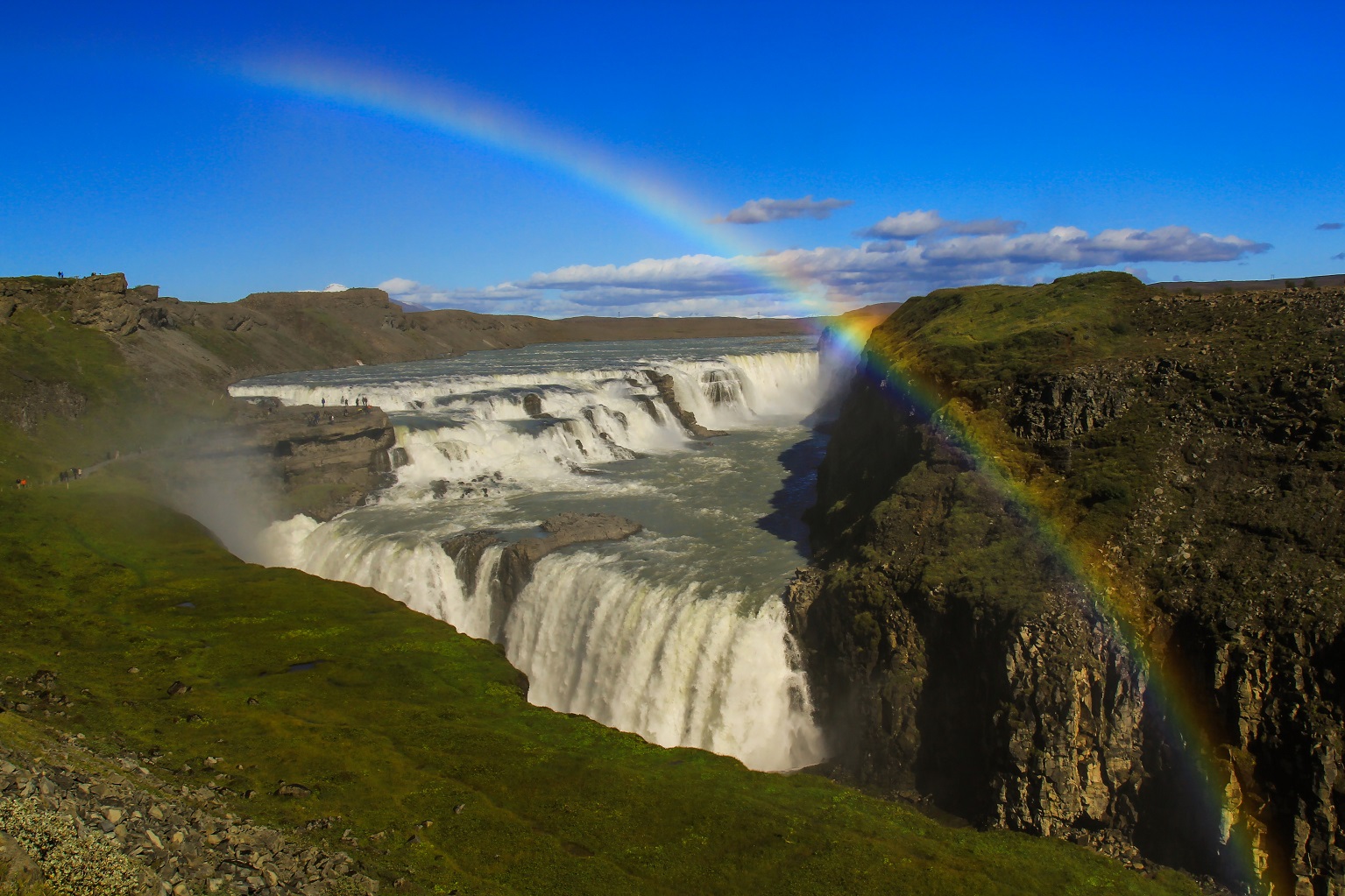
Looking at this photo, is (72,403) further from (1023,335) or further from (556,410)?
(1023,335)

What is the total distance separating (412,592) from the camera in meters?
32.0

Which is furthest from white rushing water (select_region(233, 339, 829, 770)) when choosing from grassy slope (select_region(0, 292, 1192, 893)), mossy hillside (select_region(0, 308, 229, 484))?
mossy hillside (select_region(0, 308, 229, 484))

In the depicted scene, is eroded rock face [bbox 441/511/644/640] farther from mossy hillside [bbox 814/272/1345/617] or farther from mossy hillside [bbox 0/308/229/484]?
mossy hillside [bbox 0/308/229/484]

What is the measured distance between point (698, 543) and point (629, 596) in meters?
5.90

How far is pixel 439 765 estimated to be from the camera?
17.9m

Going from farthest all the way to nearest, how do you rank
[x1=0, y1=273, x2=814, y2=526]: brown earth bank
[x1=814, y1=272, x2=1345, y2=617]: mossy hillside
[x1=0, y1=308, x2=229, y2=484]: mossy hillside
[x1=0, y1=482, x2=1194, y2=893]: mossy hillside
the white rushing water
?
1. [x1=0, y1=308, x2=229, y2=484]: mossy hillside
2. [x1=0, y1=273, x2=814, y2=526]: brown earth bank
3. the white rushing water
4. [x1=814, y1=272, x2=1345, y2=617]: mossy hillside
5. [x1=0, y1=482, x2=1194, y2=893]: mossy hillside

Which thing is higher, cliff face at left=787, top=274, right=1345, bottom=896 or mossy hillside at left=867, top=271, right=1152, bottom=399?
mossy hillside at left=867, top=271, right=1152, bottom=399

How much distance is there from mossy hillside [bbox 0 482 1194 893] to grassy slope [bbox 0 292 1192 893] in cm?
6

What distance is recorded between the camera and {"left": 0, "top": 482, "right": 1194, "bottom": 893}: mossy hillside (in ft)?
48.1

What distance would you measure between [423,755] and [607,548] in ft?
45.8

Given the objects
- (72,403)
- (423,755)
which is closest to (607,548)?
(423,755)

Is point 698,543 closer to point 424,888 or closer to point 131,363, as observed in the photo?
point 424,888

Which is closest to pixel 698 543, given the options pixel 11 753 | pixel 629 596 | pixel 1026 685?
pixel 629 596

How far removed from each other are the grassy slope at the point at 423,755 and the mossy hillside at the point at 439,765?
6 centimetres
